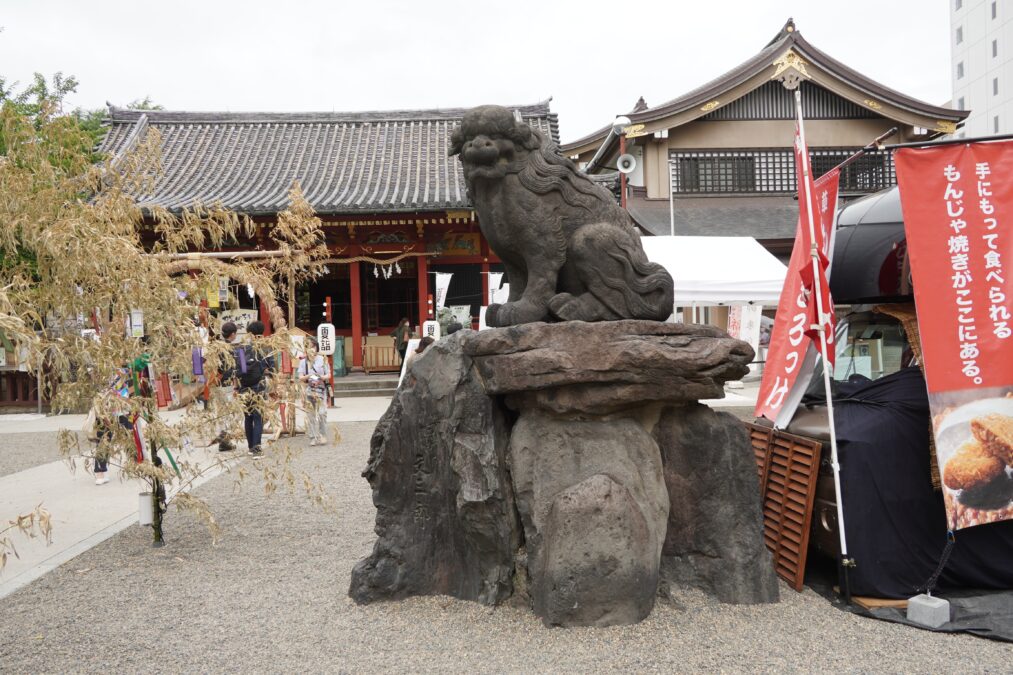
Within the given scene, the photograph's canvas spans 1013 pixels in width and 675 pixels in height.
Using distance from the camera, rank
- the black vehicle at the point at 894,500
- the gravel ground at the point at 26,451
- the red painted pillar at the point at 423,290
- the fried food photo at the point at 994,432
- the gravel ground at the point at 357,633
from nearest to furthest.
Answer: the gravel ground at the point at 357,633, the fried food photo at the point at 994,432, the black vehicle at the point at 894,500, the gravel ground at the point at 26,451, the red painted pillar at the point at 423,290

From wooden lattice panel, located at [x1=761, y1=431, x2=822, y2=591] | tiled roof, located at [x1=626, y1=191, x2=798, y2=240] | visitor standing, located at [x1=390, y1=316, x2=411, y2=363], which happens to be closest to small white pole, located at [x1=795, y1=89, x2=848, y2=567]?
wooden lattice panel, located at [x1=761, y1=431, x2=822, y2=591]

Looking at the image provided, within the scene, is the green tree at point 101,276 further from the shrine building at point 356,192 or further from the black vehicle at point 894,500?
the shrine building at point 356,192

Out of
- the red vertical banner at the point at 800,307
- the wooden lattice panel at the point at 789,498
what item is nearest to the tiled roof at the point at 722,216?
the red vertical banner at the point at 800,307

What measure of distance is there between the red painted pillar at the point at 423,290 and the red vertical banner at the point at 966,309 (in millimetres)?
12236

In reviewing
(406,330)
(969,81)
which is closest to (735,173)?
(406,330)

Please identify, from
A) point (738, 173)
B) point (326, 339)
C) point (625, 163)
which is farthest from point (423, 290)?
point (738, 173)

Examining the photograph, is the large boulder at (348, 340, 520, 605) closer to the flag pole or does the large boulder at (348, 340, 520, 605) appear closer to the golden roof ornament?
the flag pole

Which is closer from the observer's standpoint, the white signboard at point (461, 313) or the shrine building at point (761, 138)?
the white signboard at point (461, 313)

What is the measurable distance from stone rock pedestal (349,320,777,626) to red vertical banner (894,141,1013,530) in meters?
0.98

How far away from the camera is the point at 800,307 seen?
14.6ft

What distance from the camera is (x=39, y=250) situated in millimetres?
4199

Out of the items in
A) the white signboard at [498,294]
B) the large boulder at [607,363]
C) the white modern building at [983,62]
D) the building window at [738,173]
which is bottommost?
the large boulder at [607,363]

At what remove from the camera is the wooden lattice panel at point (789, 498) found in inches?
158

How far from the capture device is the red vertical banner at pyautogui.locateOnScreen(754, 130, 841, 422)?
3871mm
